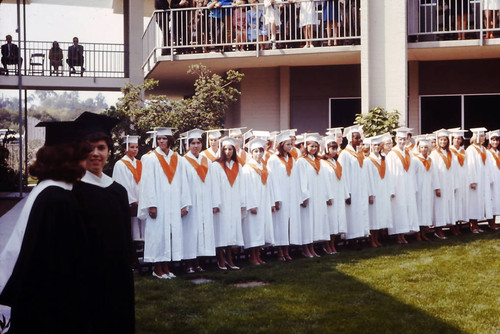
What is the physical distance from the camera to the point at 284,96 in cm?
1953

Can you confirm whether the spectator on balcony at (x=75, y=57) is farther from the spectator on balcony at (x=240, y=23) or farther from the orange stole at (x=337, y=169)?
the orange stole at (x=337, y=169)

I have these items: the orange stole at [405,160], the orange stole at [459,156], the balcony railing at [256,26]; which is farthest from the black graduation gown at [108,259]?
the balcony railing at [256,26]

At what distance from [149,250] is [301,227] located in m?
2.97

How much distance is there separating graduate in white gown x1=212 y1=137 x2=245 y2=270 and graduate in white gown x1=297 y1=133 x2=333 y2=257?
127 cm

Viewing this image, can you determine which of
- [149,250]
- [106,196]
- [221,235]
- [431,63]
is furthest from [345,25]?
[106,196]

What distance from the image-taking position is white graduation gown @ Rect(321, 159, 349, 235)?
11.8m

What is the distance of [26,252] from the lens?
12.4ft

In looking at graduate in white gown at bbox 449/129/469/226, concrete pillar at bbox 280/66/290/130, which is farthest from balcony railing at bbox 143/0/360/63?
graduate in white gown at bbox 449/129/469/226

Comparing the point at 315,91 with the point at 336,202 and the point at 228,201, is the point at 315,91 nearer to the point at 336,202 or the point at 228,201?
the point at 336,202

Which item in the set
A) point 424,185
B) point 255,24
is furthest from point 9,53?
point 424,185

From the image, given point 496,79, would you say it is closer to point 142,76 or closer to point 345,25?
point 345,25

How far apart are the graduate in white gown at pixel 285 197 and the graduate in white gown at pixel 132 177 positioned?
2.24m

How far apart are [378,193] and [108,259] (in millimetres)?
9027

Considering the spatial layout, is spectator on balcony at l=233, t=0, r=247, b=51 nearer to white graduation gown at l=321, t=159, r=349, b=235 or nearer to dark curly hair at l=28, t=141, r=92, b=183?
white graduation gown at l=321, t=159, r=349, b=235
